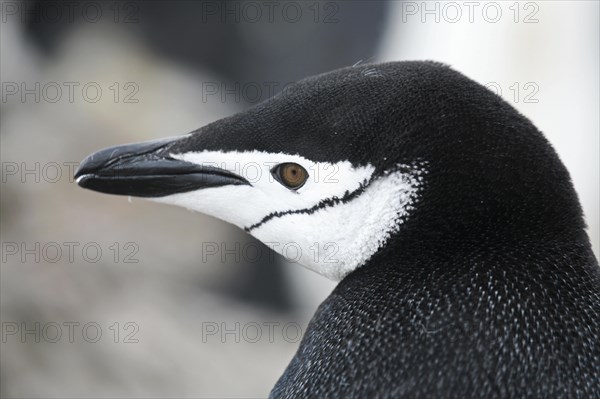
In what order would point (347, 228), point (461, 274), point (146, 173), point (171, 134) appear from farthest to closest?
point (171, 134)
point (146, 173)
point (347, 228)
point (461, 274)

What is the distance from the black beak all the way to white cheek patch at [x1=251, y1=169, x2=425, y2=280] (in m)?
→ 0.08

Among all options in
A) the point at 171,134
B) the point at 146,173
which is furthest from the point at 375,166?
the point at 171,134

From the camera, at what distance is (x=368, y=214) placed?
31.8 inches

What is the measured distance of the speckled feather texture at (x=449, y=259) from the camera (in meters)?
0.66

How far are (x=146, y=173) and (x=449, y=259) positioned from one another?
1.26 ft

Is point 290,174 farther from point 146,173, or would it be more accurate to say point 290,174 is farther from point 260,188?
point 146,173

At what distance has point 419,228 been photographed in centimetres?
77

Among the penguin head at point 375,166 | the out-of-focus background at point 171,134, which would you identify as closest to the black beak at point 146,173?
the penguin head at point 375,166

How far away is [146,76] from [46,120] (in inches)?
15.6

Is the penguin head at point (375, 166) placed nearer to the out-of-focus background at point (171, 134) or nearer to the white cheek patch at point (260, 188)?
the white cheek patch at point (260, 188)

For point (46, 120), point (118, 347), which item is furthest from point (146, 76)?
point (118, 347)

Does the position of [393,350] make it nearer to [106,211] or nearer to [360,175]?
[360,175]

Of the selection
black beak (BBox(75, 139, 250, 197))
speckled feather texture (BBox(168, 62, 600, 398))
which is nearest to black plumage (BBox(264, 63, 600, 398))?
speckled feather texture (BBox(168, 62, 600, 398))

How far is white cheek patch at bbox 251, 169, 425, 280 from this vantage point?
0.78 meters
